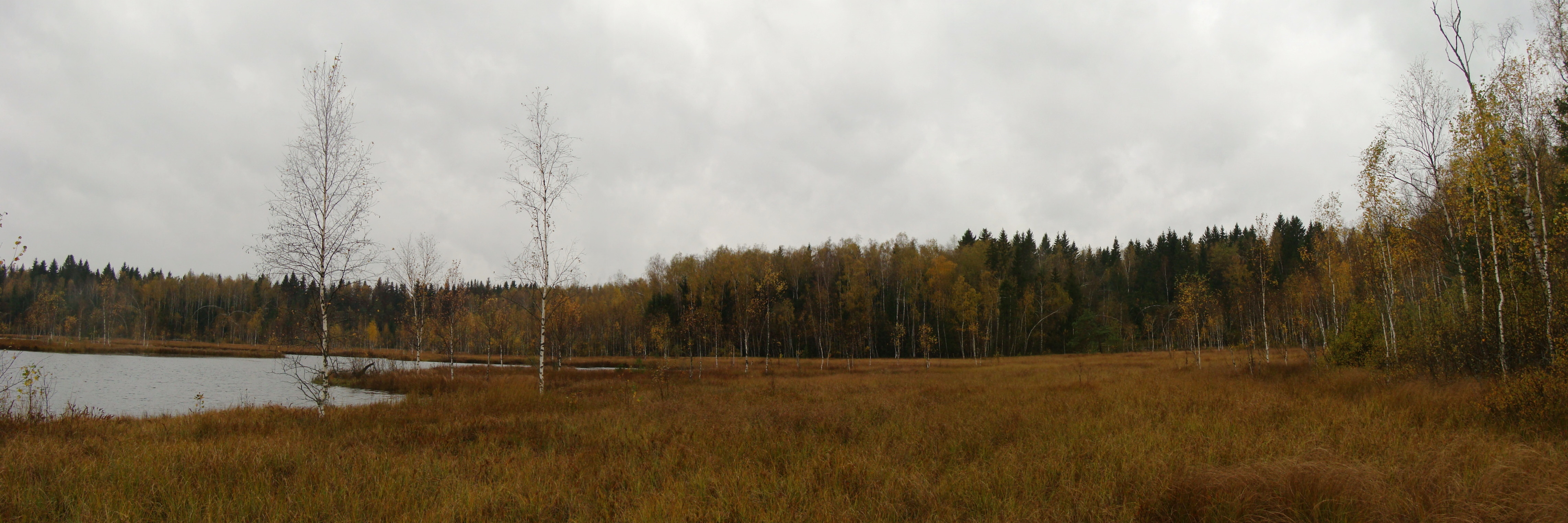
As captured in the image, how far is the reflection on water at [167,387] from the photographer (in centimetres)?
1983

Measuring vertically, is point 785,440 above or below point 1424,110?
below

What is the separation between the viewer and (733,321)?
3872 centimetres

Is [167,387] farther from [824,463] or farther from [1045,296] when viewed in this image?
[1045,296]

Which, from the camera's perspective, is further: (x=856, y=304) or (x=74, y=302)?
(x=74, y=302)

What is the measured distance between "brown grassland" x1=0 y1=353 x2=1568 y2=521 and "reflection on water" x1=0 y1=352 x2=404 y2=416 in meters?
4.58

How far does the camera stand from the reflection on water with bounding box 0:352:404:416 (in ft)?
65.1

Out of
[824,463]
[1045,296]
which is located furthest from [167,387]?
[1045,296]

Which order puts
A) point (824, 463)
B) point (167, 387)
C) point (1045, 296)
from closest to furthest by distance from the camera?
1. point (824, 463)
2. point (167, 387)
3. point (1045, 296)

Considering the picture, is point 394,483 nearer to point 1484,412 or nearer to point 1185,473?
point 1185,473

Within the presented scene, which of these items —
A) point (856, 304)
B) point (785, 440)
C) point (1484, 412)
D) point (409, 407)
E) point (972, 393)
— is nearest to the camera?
point (785, 440)

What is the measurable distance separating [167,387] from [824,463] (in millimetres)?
35530

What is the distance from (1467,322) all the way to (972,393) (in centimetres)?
1335

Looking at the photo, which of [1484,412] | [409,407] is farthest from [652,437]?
[1484,412]

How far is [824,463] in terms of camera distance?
8.26 metres
